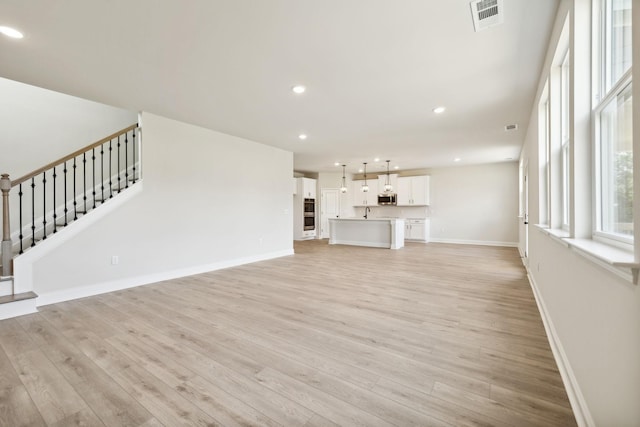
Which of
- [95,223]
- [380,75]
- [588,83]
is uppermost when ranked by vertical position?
[380,75]

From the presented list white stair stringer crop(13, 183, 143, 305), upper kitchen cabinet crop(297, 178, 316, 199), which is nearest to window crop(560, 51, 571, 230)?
white stair stringer crop(13, 183, 143, 305)

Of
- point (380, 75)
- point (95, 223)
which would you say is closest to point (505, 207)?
point (380, 75)

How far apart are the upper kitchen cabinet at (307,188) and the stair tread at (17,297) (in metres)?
8.05

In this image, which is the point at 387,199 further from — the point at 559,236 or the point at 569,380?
the point at 569,380

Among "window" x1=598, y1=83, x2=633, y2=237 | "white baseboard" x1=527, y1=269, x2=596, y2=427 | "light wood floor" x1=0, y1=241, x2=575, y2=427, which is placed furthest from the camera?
"light wood floor" x1=0, y1=241, x2=575, y2=427

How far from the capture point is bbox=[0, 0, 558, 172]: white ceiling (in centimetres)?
221

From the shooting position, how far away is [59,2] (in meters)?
2.12

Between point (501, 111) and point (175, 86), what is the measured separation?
183 inches

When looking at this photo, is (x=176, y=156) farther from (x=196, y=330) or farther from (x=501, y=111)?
(x=501, y=111)

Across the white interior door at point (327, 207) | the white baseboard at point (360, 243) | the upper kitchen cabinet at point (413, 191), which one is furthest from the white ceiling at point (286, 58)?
the white interior door at point (327, 207)

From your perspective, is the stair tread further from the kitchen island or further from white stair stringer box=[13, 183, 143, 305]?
the kitchen island

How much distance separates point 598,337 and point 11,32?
15.2 feet

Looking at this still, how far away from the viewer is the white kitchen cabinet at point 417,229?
10258 millimetres

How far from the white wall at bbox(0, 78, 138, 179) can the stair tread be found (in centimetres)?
211
